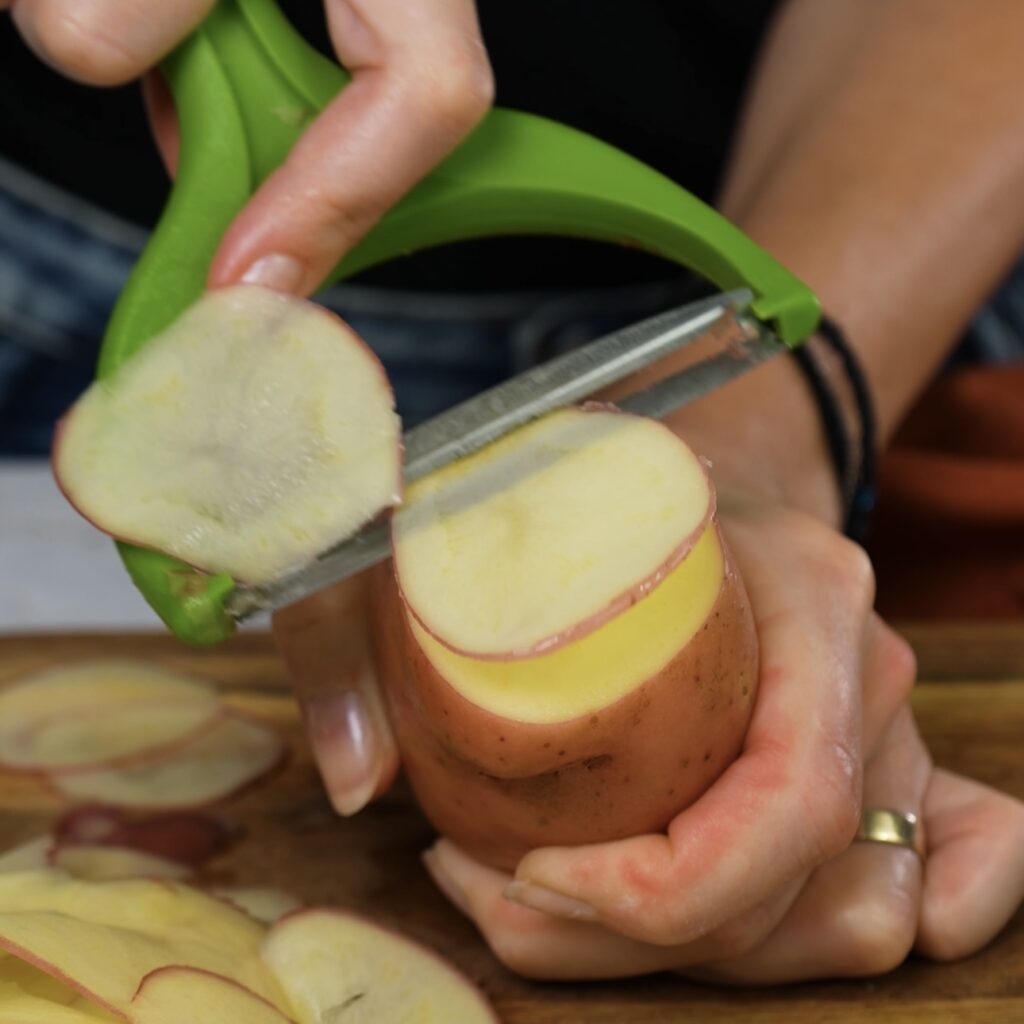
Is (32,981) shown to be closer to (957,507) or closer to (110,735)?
(110,735)

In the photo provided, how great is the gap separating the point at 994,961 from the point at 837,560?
0.27 metres

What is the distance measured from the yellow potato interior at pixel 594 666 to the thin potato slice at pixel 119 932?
24 centimetres

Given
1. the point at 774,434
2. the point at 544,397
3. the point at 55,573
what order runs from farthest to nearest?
the point at 55,573 → the point at 774,434 → the point at 544,397

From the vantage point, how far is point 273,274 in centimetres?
72

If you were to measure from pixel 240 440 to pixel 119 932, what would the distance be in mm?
294

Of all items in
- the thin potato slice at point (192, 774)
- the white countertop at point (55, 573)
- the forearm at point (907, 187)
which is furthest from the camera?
the white countertop at point (55, 573)

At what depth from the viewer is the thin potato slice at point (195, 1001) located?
68cm

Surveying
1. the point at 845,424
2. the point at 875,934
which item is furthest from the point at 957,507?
the point at 875,934

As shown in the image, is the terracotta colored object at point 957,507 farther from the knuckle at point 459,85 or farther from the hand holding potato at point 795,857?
the knuckle at point 459,85

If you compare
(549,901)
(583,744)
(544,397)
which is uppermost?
(544,397)

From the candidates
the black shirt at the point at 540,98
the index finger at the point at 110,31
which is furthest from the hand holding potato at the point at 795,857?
the black shirt at the point at 540,98

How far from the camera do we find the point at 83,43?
721 mm

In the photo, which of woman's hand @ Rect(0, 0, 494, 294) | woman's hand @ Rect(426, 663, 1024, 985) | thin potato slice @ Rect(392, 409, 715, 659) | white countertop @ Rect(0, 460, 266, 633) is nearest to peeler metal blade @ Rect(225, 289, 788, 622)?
thin potato slice @ Rect(392, 409, 715, 659)

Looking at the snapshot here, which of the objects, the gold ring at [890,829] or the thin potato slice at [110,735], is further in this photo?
the thin potato slice at [110,735]
